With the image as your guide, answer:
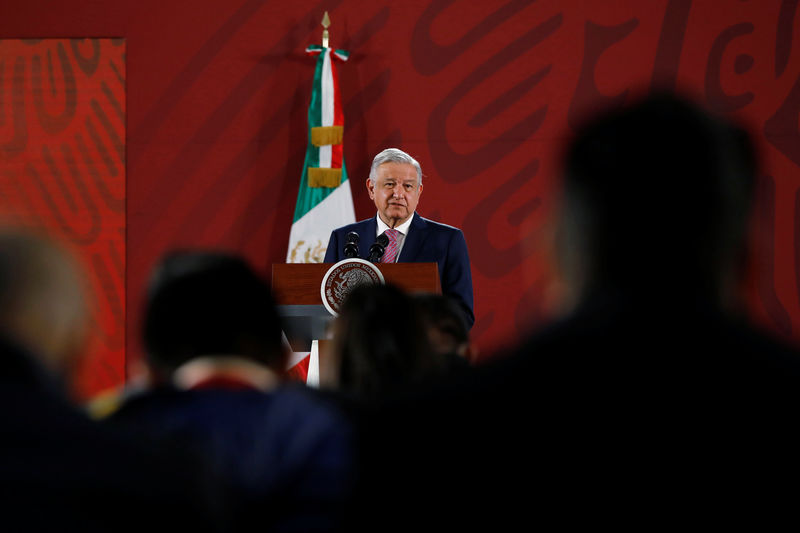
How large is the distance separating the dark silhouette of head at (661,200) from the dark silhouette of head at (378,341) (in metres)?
0.76

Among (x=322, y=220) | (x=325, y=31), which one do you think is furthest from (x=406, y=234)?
(x=325, y=31)

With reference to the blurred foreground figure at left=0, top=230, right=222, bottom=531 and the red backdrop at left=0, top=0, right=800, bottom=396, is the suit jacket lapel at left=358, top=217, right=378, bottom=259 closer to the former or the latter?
the red backdrop at left=0, top=0, right=800, bottom=396

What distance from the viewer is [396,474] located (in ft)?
2.76

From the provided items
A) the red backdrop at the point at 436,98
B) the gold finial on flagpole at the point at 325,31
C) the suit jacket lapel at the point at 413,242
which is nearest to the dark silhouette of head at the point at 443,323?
the suit jacket lapel at the point at 413,242

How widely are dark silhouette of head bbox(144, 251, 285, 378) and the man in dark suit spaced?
2.61 m

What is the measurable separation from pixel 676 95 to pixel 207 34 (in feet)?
18.4

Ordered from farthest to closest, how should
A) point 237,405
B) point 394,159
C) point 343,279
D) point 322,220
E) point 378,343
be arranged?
point 322,220
point 394,159
point 343,279
point 378,343
point 237,405

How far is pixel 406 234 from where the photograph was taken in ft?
13.5

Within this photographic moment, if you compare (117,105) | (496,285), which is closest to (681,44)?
(496,285)

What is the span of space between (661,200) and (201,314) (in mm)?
622

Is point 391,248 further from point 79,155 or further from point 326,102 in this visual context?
point 79,155

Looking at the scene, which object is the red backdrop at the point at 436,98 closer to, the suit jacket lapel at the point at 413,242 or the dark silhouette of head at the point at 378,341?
the suit jacket lapel at the point at 413,242

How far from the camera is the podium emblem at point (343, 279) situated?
10.7ft

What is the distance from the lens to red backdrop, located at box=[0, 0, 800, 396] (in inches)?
230
